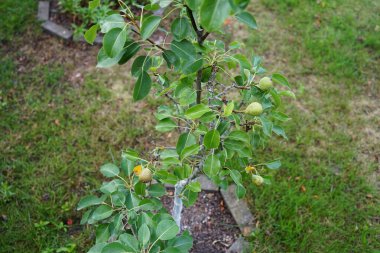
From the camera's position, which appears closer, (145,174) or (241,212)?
(145,174)

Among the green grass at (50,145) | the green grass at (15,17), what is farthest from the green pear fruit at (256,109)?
the green grass at (15,17)

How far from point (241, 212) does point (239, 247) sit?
0.95 ft

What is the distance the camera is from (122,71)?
382 cm

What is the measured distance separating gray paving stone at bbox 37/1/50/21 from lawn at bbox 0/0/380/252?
14cm

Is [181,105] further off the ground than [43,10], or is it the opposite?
[181,105]

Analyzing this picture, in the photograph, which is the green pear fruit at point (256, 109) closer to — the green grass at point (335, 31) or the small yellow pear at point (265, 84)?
the small yellow pear at point (265, 84)

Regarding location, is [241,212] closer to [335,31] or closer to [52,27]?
[335,31]

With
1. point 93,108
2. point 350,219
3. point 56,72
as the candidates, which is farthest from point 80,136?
point 350,219

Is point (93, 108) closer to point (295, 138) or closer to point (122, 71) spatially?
point (122, 71)

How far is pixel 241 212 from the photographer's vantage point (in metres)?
2.73

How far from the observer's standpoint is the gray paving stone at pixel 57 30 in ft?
13.2

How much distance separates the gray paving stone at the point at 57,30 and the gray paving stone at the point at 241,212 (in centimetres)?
246

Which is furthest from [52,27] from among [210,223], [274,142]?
[210,223]

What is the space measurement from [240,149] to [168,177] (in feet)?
1.12
